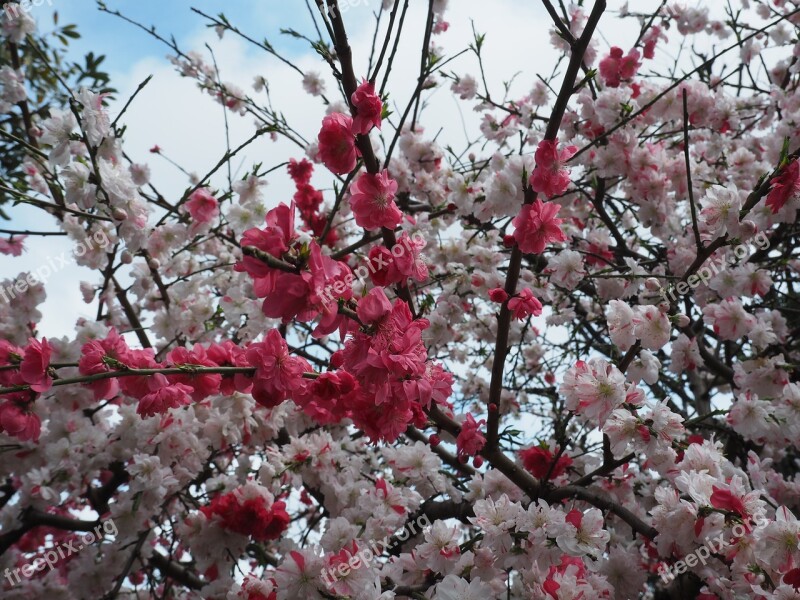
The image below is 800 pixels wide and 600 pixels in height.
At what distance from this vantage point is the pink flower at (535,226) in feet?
5.60

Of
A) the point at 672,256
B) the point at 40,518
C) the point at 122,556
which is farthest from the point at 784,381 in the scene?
the point at 40,518

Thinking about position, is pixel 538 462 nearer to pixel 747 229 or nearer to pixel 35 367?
pixel 747 229

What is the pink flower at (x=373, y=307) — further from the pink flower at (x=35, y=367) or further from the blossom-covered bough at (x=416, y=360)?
the pink flower at (x=35, y=367)

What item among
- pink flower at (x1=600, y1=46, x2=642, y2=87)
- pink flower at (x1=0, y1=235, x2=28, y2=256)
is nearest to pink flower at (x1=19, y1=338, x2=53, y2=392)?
pink flower at (x1=0, y1=235, x2=28, y2=256)

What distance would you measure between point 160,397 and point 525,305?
1.15m

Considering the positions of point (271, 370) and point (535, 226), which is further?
point (535, 226)

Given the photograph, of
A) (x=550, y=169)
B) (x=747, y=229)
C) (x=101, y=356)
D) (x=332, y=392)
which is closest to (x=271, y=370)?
(x=332, y=392)

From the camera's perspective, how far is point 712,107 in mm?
3650

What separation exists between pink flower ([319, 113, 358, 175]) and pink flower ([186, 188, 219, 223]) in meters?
1.70

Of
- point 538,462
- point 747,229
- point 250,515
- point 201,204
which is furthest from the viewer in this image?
point 201,204

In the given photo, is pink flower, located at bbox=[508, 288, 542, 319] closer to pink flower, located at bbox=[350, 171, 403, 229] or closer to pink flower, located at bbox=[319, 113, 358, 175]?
pink flower, located at bbox=[350, 171, 403, 229]

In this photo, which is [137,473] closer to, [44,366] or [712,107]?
[44,366]

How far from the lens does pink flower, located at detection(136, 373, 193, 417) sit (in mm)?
1606

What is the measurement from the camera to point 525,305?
1.83 m
